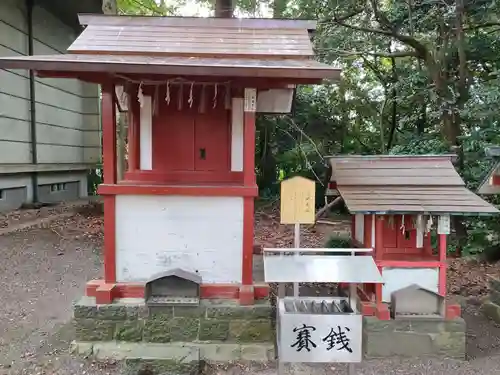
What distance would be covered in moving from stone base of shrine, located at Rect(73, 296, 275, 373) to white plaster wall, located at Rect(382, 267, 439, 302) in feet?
5.46

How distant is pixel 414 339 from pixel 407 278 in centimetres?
82

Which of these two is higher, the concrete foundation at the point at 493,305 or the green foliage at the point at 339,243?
the green foliage at the point at 339,243

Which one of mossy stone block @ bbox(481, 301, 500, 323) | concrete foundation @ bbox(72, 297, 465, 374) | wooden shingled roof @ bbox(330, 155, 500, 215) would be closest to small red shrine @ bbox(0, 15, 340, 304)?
concrete foundation @ bbox(72, 297, 465, 374)

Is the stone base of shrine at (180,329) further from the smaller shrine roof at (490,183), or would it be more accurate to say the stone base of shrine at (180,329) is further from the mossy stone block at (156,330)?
the smaller shrine roof at (490,183)

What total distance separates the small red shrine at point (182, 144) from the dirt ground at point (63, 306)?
945mm

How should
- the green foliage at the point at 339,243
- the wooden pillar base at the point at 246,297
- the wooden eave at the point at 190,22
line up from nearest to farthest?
the wooden pillar base at the point at 246,297 < the wooden eave at the point at 190,22 < the green foliage at the point at 339,243

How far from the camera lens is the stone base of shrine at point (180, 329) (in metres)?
5.49

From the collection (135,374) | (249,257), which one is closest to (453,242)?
(249,257)

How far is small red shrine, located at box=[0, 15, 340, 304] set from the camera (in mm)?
5465

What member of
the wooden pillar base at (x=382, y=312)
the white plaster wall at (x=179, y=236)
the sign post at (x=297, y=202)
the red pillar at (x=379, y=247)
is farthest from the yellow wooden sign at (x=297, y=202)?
the wooden pillar base at (x=382, y=312)

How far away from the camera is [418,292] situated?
5590mm

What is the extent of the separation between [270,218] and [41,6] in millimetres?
11033

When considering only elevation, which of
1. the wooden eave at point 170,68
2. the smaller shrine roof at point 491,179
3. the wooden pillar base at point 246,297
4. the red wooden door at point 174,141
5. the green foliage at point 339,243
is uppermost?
the wooden eave at point 170,68

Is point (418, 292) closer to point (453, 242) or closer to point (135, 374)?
point (135, 374)
